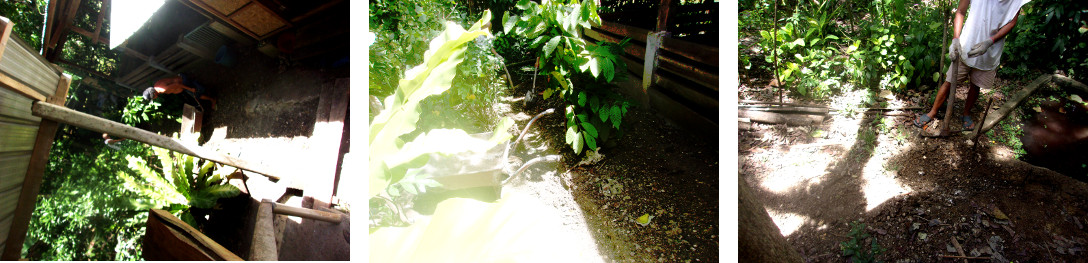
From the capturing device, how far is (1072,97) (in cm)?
67

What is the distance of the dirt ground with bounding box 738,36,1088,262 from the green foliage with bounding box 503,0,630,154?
44 cm

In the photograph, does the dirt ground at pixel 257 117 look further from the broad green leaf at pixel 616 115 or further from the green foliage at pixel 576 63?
the broad green leaf at pixel 616 115

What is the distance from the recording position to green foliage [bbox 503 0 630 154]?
0.67 m

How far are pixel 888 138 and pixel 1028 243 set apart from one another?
28cm

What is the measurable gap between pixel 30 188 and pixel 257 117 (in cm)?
86

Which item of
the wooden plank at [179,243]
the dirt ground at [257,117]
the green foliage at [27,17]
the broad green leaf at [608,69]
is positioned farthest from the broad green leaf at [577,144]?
the green foliage at [27,17]

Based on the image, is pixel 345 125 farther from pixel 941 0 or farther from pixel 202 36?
pixel 941 0

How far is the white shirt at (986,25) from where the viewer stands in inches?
26.3

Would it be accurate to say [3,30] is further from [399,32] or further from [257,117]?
[257,117]

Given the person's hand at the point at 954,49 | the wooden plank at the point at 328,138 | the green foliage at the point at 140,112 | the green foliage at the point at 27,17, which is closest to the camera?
the person's hand at the point at 954,49

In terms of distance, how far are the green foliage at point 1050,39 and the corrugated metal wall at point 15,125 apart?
2.18 m

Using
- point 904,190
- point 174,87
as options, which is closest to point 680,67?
point 904,190

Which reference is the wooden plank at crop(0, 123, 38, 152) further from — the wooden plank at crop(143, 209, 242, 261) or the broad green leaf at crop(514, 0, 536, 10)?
the broad green leaf at crop(514, 0, 536, 10)

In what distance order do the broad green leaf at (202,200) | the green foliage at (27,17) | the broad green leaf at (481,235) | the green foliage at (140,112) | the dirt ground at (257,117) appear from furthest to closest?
the broad green leaf at (202,200), the dirt ground at (257,117), the green foliage at (140,112), the green foliage at (27,17), the broad green leaf at (481,235)
